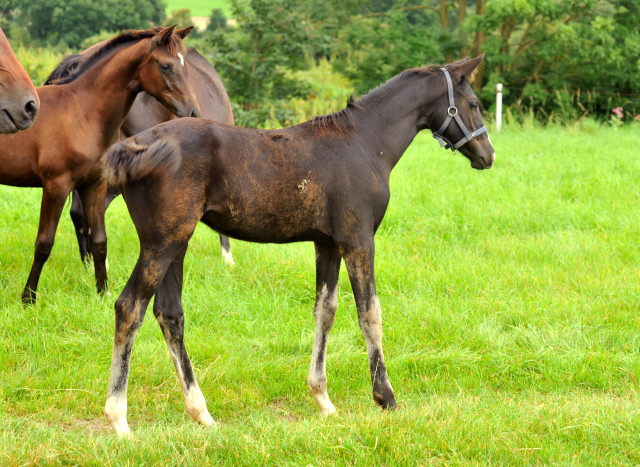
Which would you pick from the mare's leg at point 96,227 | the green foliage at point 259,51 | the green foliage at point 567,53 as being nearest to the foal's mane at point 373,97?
the mare's leg at point 96,227

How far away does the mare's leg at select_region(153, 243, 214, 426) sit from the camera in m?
3.81

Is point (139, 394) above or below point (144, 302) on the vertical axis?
below

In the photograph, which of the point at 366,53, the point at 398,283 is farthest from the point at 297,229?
the point at 366,53

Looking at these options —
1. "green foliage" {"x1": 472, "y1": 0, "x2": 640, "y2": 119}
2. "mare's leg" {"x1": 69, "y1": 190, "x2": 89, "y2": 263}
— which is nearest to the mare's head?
"mare's leg" {"x1": 69, "y1": 190, "x2": 89, "y2": 263}

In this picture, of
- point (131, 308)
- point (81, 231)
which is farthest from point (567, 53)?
point (131, 308)

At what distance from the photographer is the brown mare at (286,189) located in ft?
11.5

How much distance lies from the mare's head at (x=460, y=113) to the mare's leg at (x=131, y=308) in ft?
5.91

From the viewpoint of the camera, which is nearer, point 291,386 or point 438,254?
point 291,386

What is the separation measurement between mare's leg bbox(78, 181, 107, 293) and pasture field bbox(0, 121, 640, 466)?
0.18 m

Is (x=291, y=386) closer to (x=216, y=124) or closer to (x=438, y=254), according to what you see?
(x=216, y=124)

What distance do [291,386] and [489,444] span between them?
5.07 feet

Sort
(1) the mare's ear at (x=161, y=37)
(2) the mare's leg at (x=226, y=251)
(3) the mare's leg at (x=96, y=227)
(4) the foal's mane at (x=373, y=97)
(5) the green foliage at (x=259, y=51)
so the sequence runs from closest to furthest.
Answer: (4) the foal's mane at (x=373, y=97) → (1) the mare's ear at (x=161, y=37) → (3) the mare's leg at (x=96, y=227) → (2) the mare's leg at (x=226, y=251) → (5) the green foliage at (x=259, y=51)

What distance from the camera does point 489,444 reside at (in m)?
3.45

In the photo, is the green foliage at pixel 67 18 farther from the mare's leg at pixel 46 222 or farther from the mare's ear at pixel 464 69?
the mare's ear at pixel 464 69
